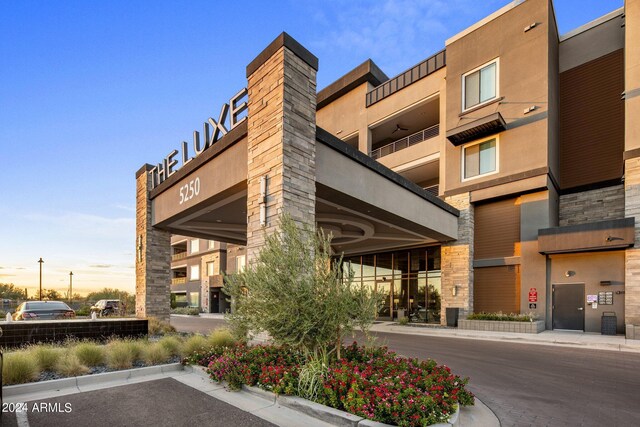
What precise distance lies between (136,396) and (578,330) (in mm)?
18996

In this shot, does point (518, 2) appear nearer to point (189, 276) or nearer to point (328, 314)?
point (328, 314)

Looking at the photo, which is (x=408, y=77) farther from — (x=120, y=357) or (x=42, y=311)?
(x=42, y=311)

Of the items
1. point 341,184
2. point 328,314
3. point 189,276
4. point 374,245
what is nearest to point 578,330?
point 374,245

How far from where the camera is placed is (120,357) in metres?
7.40

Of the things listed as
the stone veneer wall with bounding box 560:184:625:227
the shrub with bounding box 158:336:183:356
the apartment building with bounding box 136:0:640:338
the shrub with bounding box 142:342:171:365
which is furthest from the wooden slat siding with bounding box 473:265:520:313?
the shrub with bounding box 142:342:171:365

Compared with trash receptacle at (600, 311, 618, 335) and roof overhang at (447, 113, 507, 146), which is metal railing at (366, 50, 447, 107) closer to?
roof overhang at (447, 113, 507, 146)

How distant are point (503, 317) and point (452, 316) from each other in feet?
9.44

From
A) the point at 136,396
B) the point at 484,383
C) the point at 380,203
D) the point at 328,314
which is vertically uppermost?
the point at 380,203

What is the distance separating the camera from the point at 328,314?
583 cm

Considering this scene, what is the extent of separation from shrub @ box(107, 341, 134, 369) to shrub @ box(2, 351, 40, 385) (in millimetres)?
1206

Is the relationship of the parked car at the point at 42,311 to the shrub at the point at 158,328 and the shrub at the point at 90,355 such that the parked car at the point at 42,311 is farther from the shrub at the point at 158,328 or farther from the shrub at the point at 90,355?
the shrub at the point at 90,355

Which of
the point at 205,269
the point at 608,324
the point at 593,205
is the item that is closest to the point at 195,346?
the point at 608,324

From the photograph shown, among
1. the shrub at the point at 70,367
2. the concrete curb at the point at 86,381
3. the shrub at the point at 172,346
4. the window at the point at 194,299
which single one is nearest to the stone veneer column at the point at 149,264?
the shrub at the point at 172,346

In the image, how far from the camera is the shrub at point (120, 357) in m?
7.34
